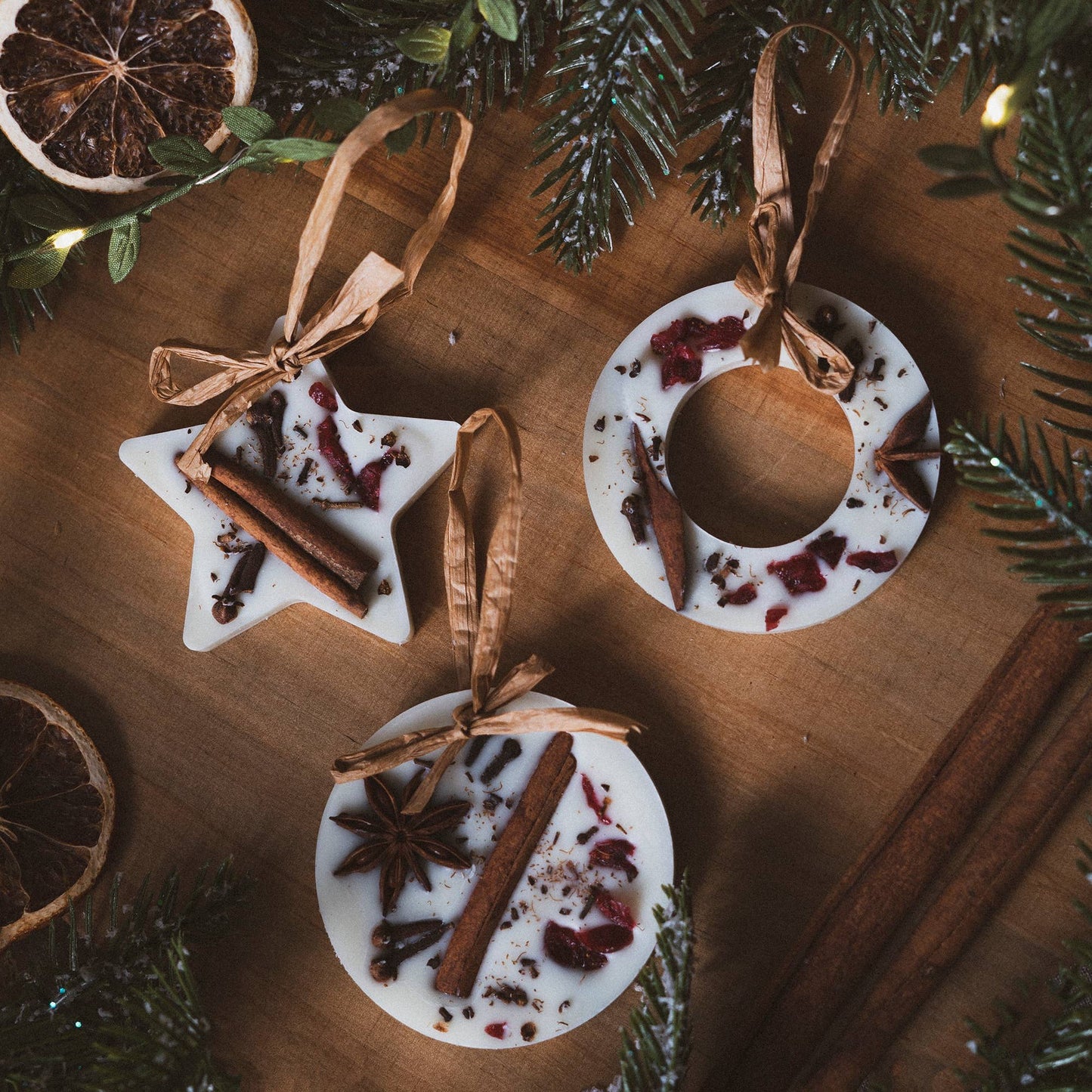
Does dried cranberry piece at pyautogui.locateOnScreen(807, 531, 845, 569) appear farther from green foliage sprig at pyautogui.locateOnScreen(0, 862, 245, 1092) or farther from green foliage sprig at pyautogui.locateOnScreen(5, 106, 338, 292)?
green foliage sprig at pyautogui.locateOnScreen(0, 862, 245, 1092)

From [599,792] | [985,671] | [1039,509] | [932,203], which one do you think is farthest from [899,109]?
[599,792]

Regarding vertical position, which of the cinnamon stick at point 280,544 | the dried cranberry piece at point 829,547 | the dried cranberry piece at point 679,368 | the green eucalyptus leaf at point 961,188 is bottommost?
the cinnamon stick at point 280,544

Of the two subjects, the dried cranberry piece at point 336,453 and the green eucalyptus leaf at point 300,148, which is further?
the dried cranberry piece at point 336,453

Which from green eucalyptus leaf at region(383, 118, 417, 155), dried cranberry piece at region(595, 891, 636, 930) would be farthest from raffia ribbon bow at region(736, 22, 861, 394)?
dried cranberry piece at region(595, 891, 636, 930)

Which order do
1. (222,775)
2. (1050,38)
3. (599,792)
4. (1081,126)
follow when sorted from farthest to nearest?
(222,775), (599,792), (1081,126), (1050,38)

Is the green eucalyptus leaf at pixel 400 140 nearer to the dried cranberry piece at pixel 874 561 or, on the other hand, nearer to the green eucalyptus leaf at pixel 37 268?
the green eucalyptus leaf at pixel 37 268

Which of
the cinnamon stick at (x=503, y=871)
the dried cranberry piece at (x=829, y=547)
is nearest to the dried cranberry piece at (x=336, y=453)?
Answer: the cinnamon stick at (x=503, y=871)

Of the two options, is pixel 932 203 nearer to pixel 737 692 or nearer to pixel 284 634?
pixel 737 692
